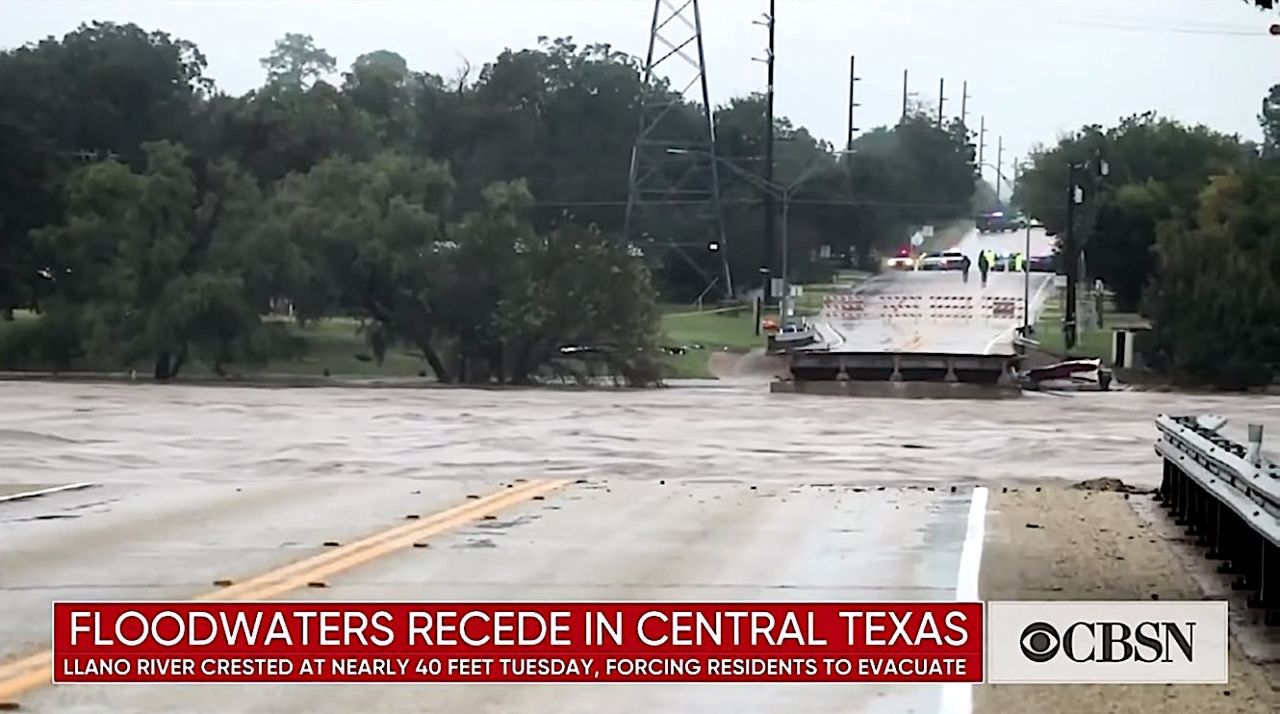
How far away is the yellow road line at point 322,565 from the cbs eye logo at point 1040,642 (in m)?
4.46

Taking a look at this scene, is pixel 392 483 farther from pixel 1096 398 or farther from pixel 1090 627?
pixel 1096 398

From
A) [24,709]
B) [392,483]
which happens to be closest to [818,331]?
[392,483]

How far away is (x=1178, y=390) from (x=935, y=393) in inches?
509

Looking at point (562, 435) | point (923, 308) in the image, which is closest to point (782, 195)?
point (923, 308)

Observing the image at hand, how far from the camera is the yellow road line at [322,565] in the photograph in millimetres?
9727

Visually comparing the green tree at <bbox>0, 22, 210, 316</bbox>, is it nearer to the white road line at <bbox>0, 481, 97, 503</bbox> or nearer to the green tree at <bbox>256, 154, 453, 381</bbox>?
the green tree at <bbox>256, 154, 453, 381</bbox>

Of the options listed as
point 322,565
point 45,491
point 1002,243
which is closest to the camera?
point 322,565

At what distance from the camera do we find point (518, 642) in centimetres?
1092

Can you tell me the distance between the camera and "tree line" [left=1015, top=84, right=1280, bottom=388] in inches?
2408

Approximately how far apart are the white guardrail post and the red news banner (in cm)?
181

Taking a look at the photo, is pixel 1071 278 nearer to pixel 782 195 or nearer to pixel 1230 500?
pixel 782 195

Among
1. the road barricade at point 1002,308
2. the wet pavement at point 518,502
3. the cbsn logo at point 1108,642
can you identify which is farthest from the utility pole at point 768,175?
the cbsn logo at point 1108,642

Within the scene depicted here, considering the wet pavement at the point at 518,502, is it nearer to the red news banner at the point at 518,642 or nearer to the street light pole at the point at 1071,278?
the red news banner at the point at 518,642

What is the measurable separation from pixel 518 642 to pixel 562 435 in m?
22.9
